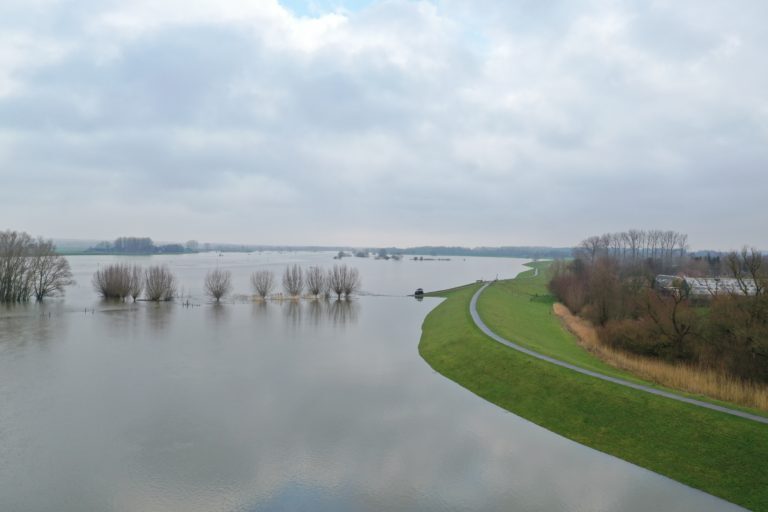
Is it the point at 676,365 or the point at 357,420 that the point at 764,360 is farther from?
the point at 357,420

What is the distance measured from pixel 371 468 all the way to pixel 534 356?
43.9 ft

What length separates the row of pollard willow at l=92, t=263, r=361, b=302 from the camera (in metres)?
54.3

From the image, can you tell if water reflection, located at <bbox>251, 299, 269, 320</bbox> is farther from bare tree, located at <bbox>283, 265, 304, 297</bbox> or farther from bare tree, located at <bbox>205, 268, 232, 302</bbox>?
bare tree, located at <bbox>283, 265, 304, 297</bbox>

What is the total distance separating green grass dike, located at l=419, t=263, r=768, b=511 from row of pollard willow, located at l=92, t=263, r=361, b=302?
113 feet

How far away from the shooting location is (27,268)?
53.1 meters

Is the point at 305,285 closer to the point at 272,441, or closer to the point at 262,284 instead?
the point at 262,284

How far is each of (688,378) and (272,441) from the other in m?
19.8

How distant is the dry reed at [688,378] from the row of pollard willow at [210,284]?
37.7 m

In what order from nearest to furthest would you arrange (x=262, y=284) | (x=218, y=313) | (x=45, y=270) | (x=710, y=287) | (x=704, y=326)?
(x=704, y=326) < (x=710, y=287) < (x=218, y=313) < (x=45, y=270) < (x=262, y=284)

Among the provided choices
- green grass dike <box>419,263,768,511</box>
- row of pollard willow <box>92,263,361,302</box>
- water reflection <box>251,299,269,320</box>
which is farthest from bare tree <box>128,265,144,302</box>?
green grass dike <box>419,263,768,511</box>

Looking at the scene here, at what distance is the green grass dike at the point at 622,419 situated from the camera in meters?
13.6

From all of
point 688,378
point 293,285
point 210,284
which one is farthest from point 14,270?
point 688,378

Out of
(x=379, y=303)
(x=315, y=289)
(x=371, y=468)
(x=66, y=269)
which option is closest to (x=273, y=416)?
(x=371, y=468)

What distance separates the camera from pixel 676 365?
26.5 metres
